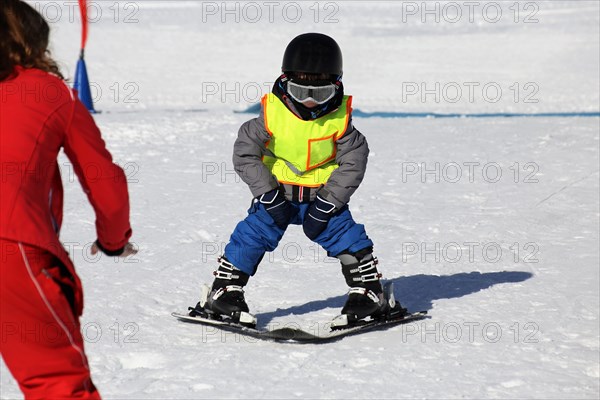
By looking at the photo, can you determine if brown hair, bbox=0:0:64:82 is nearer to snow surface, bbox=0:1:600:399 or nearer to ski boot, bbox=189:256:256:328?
snow surface, bbox=0:1:600:399

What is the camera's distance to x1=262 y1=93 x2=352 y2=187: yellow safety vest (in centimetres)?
500

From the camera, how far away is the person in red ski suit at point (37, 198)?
2.53 meters

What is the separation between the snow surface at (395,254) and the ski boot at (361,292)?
0.12 meters

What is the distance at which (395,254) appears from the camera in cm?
702

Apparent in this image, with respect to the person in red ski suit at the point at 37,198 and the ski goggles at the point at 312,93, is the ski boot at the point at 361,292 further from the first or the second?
the person in red ski suit at the point at 37,198

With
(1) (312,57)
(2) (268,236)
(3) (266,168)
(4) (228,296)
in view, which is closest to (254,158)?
(3) (266,168)

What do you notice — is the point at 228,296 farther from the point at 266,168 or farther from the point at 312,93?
the point at 312,93

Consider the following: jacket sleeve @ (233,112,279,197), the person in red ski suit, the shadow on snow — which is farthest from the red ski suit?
the shadow on snow

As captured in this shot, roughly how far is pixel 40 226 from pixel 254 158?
8.22 feet

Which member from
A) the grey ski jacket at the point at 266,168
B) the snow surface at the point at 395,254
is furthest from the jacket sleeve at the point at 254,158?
the snow surface at the point at 395,254

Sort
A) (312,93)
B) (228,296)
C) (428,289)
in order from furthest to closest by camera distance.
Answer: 1. (428,289)
2. (228,296)
3. (312,93)

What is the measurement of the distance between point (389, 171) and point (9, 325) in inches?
284

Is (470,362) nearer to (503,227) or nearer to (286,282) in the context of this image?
(286,282)

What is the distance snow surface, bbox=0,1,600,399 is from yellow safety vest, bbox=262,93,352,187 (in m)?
0.81
